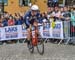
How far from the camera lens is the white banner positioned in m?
19.1

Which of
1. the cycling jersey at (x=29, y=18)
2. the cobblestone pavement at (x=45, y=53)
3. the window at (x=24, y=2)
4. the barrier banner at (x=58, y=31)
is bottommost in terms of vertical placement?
the cobblestone pavement at (x=45, y=53)

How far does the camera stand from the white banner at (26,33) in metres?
19.1

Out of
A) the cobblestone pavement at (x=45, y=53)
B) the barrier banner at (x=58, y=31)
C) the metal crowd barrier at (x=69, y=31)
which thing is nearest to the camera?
the cobblestone pavement at (x=45, y=53)

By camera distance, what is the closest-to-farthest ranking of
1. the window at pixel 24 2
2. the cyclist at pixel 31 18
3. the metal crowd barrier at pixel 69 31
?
the cyclist at pixel 31 18
the metal crowd barrier at pixel 69 31
the window at pixel 24 2

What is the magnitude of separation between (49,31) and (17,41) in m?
1.70

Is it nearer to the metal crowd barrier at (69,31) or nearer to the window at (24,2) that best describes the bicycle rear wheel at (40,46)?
the metal crowd barrier at (69,31)

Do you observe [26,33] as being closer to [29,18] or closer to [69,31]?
[69,31]

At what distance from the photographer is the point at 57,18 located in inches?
856

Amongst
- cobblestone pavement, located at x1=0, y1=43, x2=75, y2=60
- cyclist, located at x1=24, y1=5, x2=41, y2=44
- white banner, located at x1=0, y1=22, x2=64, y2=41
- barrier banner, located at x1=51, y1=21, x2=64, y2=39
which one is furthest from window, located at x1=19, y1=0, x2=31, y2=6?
cyclist, located at x1=24, y1=5, x2=41, y2=44

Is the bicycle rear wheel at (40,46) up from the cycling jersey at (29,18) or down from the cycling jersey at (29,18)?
down

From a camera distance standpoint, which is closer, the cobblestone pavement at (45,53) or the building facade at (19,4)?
the cobblestone pavement at (45,53)

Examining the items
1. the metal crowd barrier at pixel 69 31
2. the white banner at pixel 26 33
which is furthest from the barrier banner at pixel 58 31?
the metal crowd barrier at pixel 69 31

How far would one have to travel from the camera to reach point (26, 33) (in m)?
19.5

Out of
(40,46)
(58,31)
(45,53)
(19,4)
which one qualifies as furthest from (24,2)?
(40,46)
